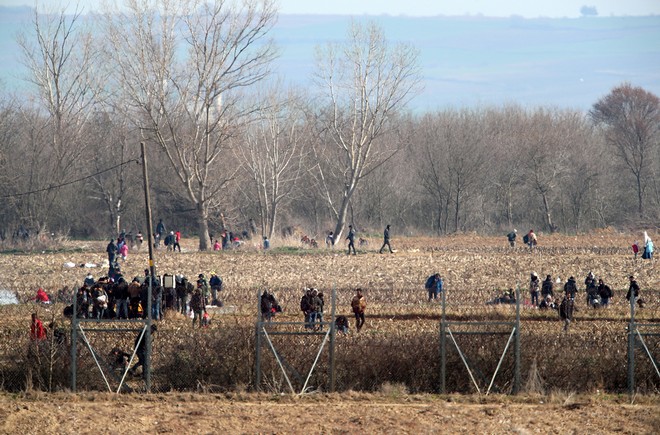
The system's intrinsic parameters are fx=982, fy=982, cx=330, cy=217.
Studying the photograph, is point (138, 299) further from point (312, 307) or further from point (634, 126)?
point (634, 126)

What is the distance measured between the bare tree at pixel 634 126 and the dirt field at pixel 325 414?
62.0m

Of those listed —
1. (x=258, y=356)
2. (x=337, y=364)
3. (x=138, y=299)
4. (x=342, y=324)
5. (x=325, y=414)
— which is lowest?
(x=325, y=414)

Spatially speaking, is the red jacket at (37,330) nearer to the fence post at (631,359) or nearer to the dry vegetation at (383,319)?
the dry vegetation at (383,319)

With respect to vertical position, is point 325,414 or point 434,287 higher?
point 434,287

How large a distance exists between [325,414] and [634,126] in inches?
2962

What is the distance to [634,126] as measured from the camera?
86125mm

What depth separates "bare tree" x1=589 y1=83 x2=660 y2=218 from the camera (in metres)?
83.1

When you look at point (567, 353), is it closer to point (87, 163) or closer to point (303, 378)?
point (303, 378)

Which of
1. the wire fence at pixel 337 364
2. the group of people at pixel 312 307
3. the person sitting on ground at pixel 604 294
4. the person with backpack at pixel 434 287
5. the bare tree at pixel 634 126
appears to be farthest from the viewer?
the bare tree at pixel 634 126

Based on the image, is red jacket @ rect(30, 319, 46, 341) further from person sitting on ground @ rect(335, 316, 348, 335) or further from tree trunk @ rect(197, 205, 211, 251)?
tree trunk @ rect(197, 205, 211, 251)

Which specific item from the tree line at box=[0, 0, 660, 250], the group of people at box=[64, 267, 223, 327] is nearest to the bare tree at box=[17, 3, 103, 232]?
the tree line at box=[0, 0, 660, 250]

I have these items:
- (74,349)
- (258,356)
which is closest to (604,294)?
(258,356)

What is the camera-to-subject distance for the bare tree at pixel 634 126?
3273 inches

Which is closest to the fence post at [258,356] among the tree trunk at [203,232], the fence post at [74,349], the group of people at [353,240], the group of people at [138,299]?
the fence post at [74,349]
